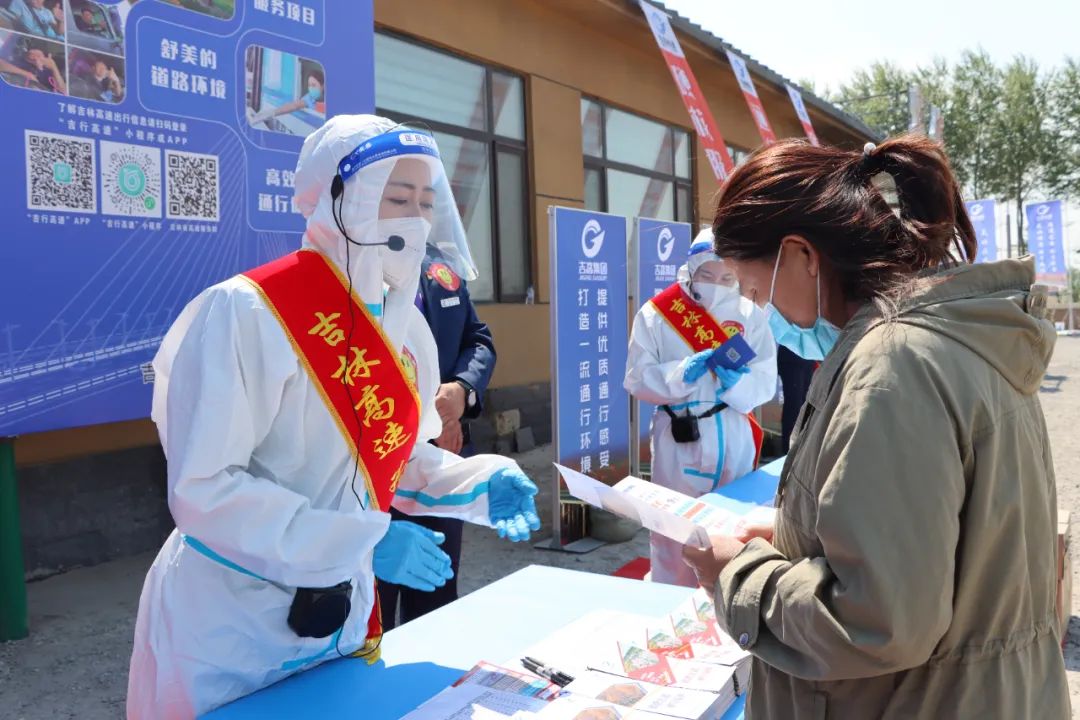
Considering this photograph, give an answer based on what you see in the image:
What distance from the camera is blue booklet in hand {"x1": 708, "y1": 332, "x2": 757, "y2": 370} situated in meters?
3.35

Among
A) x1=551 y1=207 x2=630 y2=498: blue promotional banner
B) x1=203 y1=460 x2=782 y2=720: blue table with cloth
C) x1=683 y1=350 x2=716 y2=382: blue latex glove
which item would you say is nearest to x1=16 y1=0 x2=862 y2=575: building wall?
x1=551 y1=207 x2=630 y2=498: blue promotional banner

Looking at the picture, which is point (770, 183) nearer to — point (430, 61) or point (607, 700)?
point (607, 700)

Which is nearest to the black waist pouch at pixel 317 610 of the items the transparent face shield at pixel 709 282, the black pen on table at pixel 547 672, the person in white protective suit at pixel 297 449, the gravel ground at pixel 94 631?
the person in white protective suit at pixel 297 449

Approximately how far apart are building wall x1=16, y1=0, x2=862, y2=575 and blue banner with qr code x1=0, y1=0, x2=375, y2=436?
0.94 meters

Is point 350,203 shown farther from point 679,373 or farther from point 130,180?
point 679,373

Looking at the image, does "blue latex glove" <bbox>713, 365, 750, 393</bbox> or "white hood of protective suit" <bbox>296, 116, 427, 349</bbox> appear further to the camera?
Result: "blue latex glove" <bbox>713, 365, 750, 393</bbox>

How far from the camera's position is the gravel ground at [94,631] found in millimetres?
2814

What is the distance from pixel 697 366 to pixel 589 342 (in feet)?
5.51

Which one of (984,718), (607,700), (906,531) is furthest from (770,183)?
(607,700)

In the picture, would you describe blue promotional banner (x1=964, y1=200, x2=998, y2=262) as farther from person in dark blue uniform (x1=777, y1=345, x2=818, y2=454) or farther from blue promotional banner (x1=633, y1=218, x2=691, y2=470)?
blue promotional banner (x1=633, y1=218, x2=691, y2=470)

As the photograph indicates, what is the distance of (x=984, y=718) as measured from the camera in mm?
947

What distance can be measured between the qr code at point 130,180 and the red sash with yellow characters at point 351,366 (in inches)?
74.8

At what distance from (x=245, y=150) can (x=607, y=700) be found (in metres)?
2.83

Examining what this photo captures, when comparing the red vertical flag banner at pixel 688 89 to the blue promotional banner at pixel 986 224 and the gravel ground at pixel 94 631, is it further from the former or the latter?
the blue promotional banner at pixel 986 224
